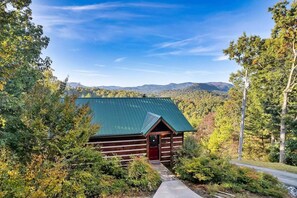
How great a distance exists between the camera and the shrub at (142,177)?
11.7m

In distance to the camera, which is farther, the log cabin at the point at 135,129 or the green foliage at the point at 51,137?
the log cabin at the point at 135,129

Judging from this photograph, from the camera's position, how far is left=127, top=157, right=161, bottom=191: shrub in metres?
11.7

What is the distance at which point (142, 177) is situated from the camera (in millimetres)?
12023

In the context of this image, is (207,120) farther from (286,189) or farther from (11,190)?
(11,190)

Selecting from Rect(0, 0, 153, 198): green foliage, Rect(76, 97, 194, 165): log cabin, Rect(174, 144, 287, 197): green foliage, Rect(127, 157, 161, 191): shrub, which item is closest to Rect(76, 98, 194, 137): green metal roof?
Rect(76, 97, 194, 165): log cabin

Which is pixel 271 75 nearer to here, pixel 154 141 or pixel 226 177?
pixel 226 177

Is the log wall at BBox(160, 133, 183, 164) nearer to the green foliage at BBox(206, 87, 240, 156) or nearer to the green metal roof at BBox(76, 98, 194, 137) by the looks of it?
the green metal roof at BBox(76, 98, 194, 137)

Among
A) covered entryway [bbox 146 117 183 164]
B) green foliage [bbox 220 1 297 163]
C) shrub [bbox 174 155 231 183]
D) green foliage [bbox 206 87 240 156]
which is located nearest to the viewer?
shrub [bbox 174 155 231 183]

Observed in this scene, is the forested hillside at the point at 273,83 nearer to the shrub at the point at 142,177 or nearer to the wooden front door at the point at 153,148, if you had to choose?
the wooden front door at the point at 153,148

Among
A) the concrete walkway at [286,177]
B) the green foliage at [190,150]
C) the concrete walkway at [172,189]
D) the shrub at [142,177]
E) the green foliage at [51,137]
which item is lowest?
the concrete walkway at [286,177]

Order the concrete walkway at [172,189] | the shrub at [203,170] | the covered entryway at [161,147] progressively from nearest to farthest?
the concrete walkway at [172,189] → the shrub at [203,170] → the covered entryway at [161,147]

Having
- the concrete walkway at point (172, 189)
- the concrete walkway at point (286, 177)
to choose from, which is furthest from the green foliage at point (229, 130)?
the concrete walkway at point (172, 189)

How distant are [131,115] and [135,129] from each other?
1.42 meters

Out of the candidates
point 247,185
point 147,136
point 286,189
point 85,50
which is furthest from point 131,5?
point 286,189
